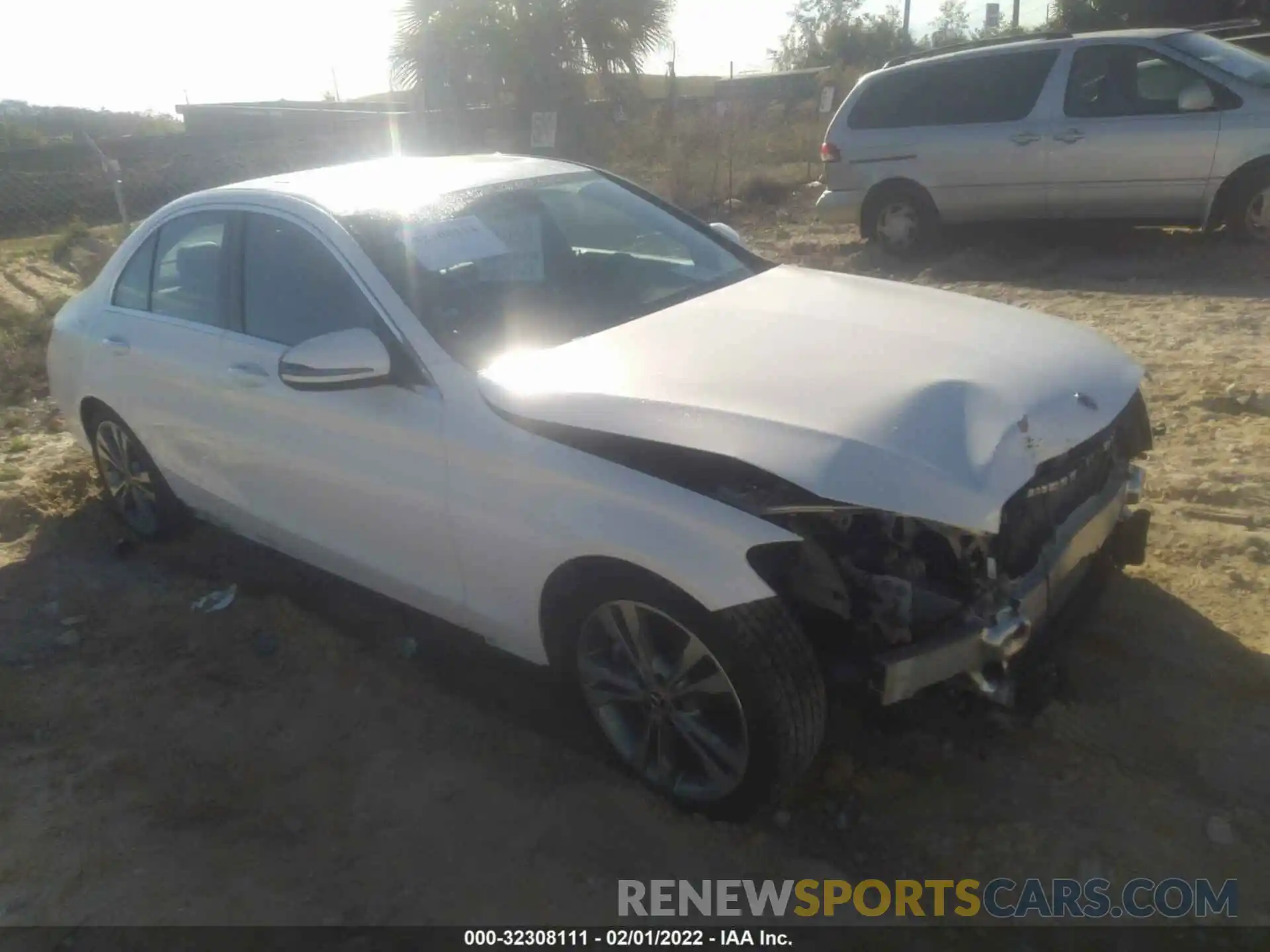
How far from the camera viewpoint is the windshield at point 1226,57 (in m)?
8.45

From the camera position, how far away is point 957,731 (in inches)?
128

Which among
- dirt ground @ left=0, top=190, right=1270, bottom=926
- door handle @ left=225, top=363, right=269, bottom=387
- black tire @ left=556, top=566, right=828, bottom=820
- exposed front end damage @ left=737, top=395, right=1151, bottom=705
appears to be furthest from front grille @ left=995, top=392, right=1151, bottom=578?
door handle @ left=225, top=363, right=269, bottom=387

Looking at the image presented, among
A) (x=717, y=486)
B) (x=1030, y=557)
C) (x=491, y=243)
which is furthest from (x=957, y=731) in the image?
(x=491, y=243)

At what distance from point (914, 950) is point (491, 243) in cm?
254

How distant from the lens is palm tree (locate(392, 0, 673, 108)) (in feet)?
50.9

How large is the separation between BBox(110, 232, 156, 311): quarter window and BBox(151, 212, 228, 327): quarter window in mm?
51

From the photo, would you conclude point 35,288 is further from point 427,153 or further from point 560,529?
point 560,529

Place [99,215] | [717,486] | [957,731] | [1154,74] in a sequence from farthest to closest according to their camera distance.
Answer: [99,215] < [1154,74] < [957,731] < [717,486]

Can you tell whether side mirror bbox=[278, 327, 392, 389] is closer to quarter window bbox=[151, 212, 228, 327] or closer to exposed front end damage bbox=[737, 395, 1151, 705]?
quarter window bbox=[151, 212, 228, 327]

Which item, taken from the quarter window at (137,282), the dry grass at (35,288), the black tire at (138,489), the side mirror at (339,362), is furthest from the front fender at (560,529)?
the dry grass at (35,288)

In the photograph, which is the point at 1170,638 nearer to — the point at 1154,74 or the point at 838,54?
the point at 1154,74

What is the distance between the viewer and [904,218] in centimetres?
1018

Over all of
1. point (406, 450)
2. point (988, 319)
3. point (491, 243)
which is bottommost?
point (406, 450)

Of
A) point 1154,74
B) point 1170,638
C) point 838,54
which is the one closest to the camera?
point 1170,638
